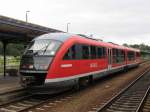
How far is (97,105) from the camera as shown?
1129 centimetres

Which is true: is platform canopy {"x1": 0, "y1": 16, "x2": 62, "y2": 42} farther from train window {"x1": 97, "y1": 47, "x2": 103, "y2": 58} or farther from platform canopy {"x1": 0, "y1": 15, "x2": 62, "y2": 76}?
train window {"x1": 97, "y1": 47, "x2": 103, "y2": 58}

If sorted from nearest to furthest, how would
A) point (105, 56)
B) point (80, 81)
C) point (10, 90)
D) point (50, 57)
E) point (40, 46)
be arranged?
point (50, 57)
point (40, 46)
point (10, 90)
point (80, 81)
point (105, 56)

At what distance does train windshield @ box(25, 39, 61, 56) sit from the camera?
12.4 m

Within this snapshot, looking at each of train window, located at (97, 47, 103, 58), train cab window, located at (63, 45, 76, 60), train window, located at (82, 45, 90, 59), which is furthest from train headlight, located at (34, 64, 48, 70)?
train window, located at (97, 47, 103, 58)

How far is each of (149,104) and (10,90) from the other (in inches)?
259

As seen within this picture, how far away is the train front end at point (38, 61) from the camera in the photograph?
11.8 meters

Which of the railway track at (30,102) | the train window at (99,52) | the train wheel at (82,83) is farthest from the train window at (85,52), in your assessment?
the train window at (99,52)

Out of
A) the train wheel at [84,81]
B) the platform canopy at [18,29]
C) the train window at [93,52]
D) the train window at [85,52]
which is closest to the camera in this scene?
the platform canopy at [18,29]

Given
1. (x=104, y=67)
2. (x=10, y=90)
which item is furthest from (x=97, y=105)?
(x=104, y=67)

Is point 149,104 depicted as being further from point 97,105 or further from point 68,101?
point 68,101

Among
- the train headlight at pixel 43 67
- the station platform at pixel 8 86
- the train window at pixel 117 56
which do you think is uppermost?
the train window at pixel 117 56

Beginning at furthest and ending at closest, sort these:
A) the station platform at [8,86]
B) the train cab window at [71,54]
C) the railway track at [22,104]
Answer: the station platform at [8,86] < the train cab window at [71,54] < the railway track at [22,104]

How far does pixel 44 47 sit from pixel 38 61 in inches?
34.3

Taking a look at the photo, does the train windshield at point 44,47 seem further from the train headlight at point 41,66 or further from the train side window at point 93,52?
the train side window at point 93,52
